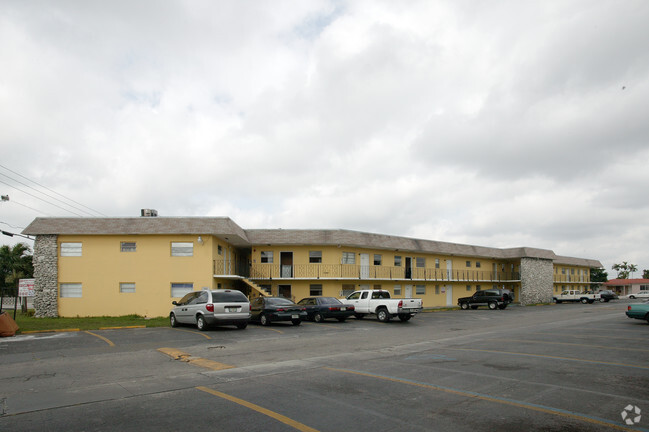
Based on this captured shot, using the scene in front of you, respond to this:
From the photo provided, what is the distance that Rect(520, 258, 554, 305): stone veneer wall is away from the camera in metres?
48.9

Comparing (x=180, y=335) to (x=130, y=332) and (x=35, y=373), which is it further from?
(x=35, y=373)

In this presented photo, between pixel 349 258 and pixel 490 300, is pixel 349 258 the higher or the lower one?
the higher one

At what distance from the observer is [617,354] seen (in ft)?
39.1

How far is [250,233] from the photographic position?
32062 millimetres

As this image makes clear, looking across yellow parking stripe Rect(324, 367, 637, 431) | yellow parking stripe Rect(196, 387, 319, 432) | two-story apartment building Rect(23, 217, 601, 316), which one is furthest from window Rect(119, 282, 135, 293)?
yellow parking stripe Rect(324, 367, 637, 431)

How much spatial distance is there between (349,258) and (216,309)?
17.9 m

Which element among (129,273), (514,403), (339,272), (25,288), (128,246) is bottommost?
(514,403)

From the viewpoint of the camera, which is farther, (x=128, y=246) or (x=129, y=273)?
(x=128, y=246)

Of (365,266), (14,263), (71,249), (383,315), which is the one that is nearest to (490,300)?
(365,266)

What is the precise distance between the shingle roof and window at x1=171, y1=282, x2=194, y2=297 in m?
3.05

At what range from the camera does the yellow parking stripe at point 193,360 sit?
1026cm

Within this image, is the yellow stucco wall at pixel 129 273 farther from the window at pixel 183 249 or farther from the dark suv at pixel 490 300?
the dark suv at pixel 490 300

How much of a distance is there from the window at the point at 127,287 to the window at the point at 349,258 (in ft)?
49.0

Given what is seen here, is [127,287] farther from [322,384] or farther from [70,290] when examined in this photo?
[322,384]
